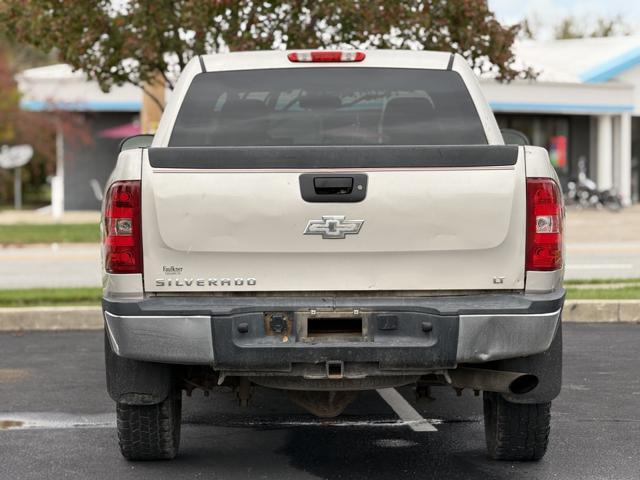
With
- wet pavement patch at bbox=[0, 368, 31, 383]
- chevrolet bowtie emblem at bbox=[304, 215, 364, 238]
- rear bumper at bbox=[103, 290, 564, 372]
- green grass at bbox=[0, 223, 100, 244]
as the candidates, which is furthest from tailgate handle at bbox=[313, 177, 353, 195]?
green grass at bbox=[0, 223, 100, 244]

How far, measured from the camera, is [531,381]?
5293mm

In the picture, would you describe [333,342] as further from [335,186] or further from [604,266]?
[604,266]

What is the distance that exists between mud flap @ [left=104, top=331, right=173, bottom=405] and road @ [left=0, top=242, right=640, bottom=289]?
898 centimetres

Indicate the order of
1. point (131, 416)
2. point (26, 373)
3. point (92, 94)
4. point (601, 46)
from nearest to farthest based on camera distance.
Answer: point (131, 416)
point (26, 373)
point (92, 94)
point (601, 46)

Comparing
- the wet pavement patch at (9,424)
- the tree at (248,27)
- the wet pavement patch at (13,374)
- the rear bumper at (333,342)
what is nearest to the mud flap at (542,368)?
the rear bumper at (333,342)

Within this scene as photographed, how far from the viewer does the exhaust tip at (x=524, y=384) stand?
17.3ft

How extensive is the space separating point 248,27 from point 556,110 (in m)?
22.5

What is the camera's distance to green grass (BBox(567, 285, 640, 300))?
1162 cm

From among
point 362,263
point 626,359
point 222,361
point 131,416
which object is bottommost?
point 626,359

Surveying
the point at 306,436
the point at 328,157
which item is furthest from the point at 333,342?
the point at 306,436

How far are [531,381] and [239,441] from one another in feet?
5.89

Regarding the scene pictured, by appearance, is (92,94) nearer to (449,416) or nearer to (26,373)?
(26,373)

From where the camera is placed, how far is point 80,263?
1798 cm

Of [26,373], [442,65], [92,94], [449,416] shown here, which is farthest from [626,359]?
[92,94]
